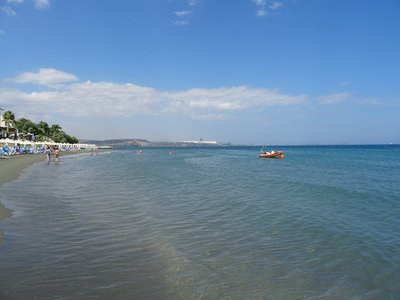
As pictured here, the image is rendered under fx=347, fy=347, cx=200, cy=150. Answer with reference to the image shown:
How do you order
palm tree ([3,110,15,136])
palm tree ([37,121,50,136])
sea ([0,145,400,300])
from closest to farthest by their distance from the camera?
sea ([0,145,400,300]) → palm tree ([3,110,15,136]) → palm tree ([37,121,50,136])

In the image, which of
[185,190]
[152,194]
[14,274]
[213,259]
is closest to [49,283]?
[14,274]

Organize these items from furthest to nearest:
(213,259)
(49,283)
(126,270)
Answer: (213,259), (126,270), (49,283)

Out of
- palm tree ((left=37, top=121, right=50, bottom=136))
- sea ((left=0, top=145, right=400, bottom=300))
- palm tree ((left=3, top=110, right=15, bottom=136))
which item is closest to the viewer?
sea ((left=0, top=145, right=400, bottom=300))

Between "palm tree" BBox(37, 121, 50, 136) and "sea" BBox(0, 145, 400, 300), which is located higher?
"palm tree" BBox(37, 121, 50, 136)

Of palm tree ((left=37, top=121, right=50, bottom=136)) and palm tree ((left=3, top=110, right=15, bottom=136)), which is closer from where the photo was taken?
palm tree ((left=3, top=110, right=15, bottom=136))

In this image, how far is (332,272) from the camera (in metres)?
7.65

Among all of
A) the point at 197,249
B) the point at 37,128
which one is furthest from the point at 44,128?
the point at 197,249

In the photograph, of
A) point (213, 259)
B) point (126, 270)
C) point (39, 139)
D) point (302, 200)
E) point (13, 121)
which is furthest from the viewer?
point (39, 139)

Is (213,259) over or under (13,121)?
under

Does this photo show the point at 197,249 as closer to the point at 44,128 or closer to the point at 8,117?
the point at 8,117

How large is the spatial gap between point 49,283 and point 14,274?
35.2 inches

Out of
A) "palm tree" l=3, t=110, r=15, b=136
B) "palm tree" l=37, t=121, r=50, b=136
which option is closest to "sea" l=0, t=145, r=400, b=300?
"palm tree" l=3, t=110, r=15, b=136

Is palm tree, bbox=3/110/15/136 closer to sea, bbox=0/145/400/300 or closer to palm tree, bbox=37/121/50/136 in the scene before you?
palm tree, bbox=37/121/50/136

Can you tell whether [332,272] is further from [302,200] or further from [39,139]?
[39,139]
